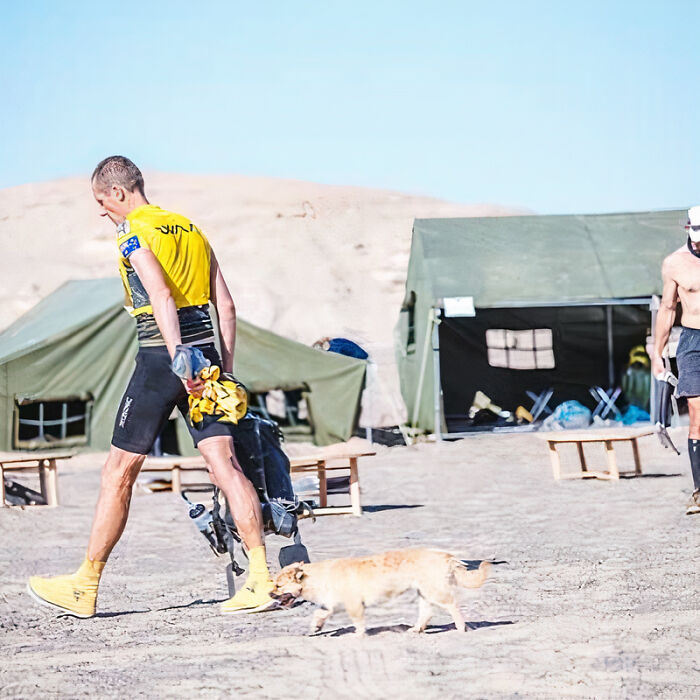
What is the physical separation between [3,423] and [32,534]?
7.73 metres

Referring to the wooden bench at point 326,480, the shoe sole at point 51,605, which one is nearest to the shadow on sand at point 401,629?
the shoe sole at point 51,605

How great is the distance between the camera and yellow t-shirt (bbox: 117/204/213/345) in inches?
186

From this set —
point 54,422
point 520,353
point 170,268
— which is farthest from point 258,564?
point 520,353

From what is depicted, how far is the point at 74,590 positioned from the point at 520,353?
15991 millimetres

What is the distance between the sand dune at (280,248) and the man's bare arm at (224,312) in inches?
657

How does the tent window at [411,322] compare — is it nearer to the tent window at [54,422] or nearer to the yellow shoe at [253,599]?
the tent window at [54,422]

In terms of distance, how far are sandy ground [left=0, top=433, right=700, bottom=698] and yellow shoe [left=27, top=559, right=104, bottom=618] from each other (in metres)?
0.08

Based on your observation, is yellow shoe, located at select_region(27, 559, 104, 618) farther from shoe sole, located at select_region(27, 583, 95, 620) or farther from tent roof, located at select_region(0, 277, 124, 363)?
tent roof, located at select_region(0, 277, 124, 363)

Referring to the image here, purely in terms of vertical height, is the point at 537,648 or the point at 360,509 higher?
the point at 537,648

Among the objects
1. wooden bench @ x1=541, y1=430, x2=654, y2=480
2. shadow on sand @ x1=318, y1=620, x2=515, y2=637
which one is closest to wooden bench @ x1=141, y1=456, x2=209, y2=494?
wooden bench @ x1=541, y1=430, x2=654, y2=480

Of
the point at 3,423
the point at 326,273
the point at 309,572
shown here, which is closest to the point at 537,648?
the point at 309,572

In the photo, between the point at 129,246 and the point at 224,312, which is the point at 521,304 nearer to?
the point at 224,312

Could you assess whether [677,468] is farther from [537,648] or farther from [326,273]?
[326,273]

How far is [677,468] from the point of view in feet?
40.0
